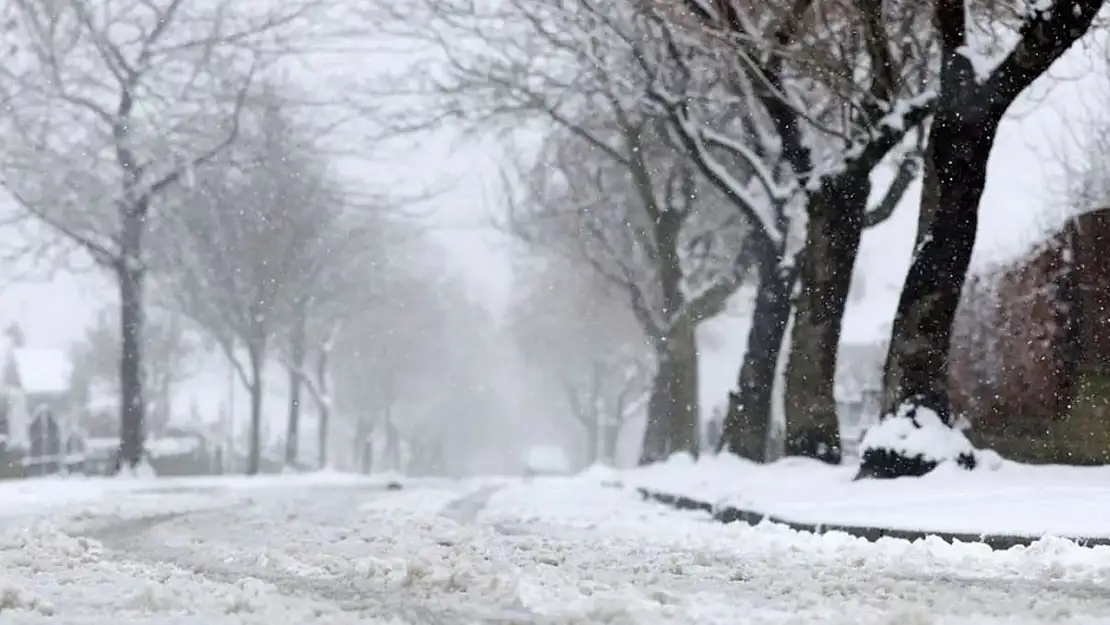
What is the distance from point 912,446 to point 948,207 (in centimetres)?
232

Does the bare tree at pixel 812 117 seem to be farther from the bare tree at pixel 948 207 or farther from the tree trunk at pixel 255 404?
the tree trunk at pixel 255 404

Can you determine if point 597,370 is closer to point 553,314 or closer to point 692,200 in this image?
point 553,314

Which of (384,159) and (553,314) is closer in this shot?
(384,159)

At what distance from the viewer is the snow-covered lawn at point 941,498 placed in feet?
34.2

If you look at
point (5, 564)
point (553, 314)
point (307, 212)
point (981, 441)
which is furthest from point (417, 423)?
point (5, 564)

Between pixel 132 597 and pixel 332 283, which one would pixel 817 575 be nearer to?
pixel 132 597

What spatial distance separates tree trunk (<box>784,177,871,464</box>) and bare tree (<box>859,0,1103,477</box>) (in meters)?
2.40

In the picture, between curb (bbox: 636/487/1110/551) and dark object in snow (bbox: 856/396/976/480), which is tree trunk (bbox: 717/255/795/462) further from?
dark object in snow (bbox: 856/396/976/480)

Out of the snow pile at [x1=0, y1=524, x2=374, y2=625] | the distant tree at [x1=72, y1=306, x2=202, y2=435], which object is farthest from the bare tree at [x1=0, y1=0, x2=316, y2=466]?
the distant tree at [x1=72, y1=306, x2=202, y2=435]

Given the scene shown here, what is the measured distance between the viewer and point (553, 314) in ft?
182

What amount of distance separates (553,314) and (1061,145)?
23494 mm

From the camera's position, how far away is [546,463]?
67188 mm

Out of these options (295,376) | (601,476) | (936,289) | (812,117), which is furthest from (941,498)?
(295,376)

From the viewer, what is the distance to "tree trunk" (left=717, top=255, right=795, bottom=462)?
20891 millimetres
